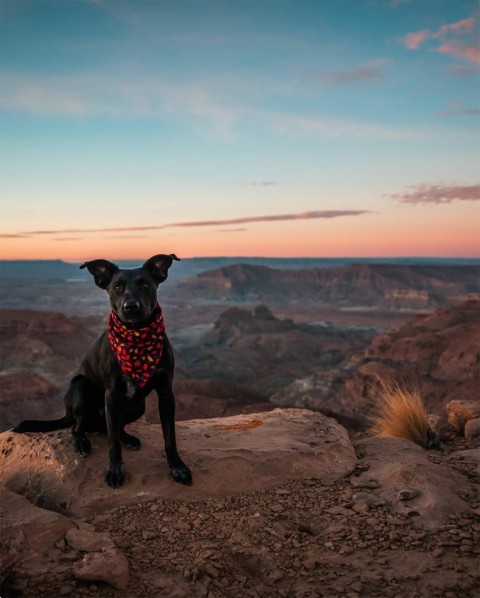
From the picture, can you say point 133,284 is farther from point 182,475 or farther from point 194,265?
point 194,265

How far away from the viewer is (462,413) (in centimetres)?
658

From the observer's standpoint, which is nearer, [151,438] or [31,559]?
[31,559]

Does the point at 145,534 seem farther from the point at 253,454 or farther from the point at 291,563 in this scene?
the point at 253,454

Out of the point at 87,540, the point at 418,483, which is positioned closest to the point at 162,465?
the point at 87,540

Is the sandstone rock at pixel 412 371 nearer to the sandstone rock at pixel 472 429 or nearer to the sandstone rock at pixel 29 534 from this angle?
the sandstone rock at pixel 472 429

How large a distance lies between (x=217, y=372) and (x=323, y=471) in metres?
33.3

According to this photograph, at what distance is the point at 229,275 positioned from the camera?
344 ft

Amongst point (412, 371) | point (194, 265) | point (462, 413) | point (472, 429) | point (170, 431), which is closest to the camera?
point (170, 431)

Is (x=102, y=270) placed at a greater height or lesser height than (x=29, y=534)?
greater

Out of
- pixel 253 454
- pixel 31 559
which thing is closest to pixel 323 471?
pixel 253 454

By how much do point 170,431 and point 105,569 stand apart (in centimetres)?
135

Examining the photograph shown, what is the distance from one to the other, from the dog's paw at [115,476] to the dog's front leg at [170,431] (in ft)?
1.30

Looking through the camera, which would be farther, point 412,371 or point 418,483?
point 412,371

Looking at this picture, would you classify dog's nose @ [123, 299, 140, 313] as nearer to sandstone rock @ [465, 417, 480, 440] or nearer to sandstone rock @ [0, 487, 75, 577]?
sandstone rock @ [0, 487, 75, 577]
